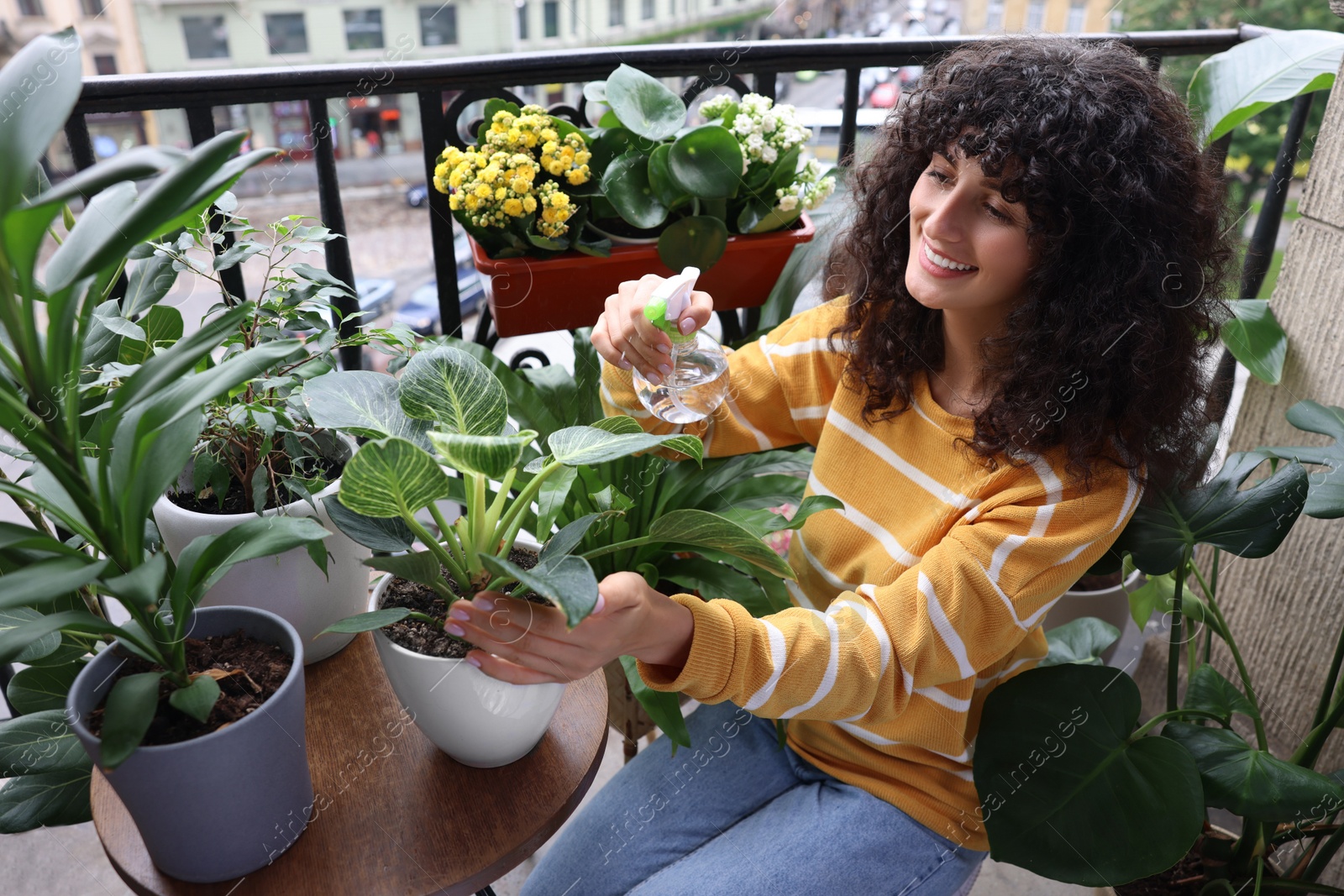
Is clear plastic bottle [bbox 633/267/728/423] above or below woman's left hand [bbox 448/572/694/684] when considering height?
above

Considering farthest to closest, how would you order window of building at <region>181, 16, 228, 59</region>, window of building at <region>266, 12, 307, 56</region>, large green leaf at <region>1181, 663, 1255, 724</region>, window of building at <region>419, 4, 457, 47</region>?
window of building at <region>181, 16, 228, 59</region>, window of building at <region>266, 12, 307, 56</region>, window of building at <region>419, 4, 457, 47</region>, large green leaf at <region>1181, 663, 1255, 724</region>

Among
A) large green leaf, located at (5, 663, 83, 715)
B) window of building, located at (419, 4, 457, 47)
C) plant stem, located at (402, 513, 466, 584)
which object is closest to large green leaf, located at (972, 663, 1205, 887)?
plant stem, located at (402, 513, 466, 584)

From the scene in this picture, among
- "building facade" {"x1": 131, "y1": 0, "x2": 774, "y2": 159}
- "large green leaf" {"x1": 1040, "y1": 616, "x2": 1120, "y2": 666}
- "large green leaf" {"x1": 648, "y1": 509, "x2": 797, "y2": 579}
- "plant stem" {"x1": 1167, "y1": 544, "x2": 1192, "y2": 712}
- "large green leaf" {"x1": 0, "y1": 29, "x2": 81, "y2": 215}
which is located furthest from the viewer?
"building facade" {"x1": 131, "y1": 0, "x2": 774, "y2": 159}

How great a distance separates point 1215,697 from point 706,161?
899 millimetres

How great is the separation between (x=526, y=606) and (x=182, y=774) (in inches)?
11.0

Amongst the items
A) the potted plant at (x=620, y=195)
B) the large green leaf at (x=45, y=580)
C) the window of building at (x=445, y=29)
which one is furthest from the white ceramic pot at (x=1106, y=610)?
the window of building at (x=445, y=29)

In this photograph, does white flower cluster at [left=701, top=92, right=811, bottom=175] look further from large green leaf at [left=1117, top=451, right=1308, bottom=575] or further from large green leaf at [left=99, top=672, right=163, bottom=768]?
large green leaf at [left=99, top=672, right=163, bottom=768]

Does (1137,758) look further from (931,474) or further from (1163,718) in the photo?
(931,474)

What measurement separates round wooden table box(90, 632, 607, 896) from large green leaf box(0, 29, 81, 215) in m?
0.49

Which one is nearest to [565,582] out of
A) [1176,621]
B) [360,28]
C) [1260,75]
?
[1176,621]

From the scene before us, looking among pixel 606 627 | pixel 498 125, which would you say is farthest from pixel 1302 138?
pixel 606 627

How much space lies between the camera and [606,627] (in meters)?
0.77

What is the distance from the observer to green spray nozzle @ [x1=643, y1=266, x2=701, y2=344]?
91cm

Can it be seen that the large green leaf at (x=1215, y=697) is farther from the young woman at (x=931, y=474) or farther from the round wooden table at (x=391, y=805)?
the round wooden table at (x=391, y=805)
